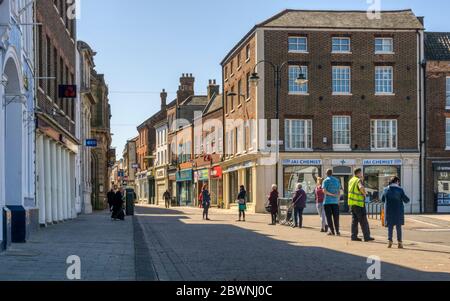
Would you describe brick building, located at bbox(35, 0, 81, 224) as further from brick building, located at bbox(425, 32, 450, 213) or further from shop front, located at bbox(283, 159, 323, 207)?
brick building, located at bbox(425, 32, 450, 213)

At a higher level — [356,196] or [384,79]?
[384,79]

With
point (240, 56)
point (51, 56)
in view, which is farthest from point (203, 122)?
point (51, 56)

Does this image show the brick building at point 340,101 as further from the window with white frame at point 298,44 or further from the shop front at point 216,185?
the shop front at point 216,185

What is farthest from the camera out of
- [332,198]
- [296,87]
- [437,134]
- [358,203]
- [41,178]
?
[296,87]

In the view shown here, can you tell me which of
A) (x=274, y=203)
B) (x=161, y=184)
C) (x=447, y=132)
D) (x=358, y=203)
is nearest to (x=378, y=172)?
(x=447, y=132)

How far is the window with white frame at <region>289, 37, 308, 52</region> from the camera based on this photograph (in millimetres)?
45656

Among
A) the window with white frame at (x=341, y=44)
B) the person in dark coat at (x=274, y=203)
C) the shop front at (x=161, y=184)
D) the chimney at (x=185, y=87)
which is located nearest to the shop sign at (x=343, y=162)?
the window with white frame at (x=341, y=44)

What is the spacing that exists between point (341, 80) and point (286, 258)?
33.2m

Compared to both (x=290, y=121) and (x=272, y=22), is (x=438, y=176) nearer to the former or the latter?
(x=290, y=121)

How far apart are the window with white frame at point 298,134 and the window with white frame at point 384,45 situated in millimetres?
6382

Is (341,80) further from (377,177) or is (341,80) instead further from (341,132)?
(377,177)

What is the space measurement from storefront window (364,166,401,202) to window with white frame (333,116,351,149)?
2100 millimetres

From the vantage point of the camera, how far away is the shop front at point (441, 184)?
4491 cm

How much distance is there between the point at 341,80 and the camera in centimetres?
4600
